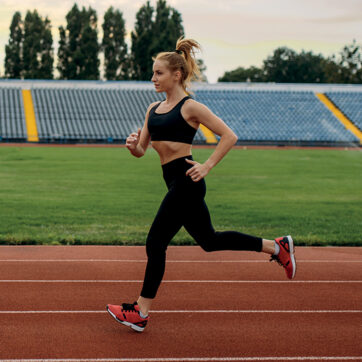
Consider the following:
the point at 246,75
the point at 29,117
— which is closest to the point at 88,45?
the point at 29,117

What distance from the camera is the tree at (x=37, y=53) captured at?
60531mm

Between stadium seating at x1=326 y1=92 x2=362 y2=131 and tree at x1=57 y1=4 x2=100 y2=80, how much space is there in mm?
24059

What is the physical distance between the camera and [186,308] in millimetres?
5160

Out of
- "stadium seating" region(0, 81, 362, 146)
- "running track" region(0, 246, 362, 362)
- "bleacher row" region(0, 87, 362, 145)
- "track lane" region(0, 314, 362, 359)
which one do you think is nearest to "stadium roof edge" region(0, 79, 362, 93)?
"stadium seating" region(0, 81, 362, 146)

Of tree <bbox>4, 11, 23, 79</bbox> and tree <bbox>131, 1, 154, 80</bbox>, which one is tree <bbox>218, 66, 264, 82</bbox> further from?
tree <bbox>4, 11, 23, 79</bbox>

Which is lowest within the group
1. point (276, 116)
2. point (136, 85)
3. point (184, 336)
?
point (276, 116)

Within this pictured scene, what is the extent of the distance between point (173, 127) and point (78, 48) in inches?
2281

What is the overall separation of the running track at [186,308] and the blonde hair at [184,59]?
6.21 ft

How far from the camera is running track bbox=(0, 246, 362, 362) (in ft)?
13.4

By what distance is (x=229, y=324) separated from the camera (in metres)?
4.71

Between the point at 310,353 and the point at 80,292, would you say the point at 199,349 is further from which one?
the point at 80,292

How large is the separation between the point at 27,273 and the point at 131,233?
3.06 meters

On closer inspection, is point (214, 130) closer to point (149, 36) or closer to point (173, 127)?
point (173, 127)

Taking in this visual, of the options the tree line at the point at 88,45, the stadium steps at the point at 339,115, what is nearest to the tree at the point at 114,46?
the tree line at the point at 88,45
